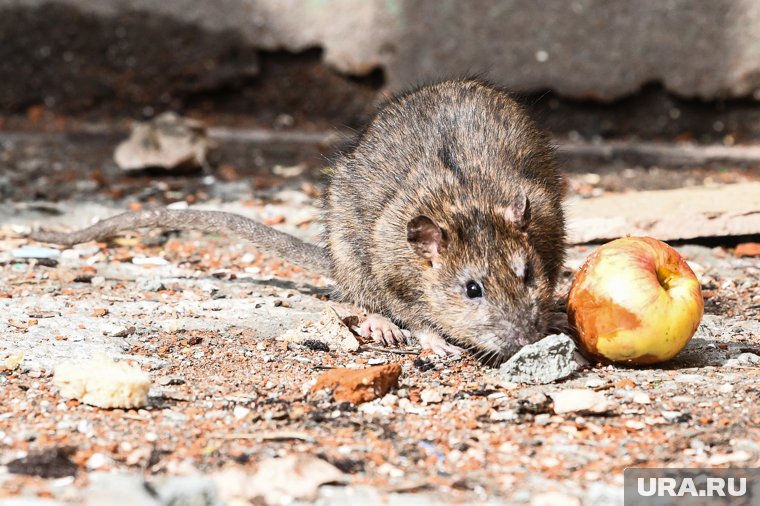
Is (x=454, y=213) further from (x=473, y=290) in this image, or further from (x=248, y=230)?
(x=248, y=230)

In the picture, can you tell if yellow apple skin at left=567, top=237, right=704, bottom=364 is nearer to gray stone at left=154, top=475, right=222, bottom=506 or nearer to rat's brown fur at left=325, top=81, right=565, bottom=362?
rat's brown fur at left=325, top=81, right=565, bottom=362

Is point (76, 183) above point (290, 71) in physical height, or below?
below

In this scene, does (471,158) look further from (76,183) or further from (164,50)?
(164,50)

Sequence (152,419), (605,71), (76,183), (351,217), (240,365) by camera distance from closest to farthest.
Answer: (152,419) → (240,365) → (351,217) → (76,183) → (605,71)

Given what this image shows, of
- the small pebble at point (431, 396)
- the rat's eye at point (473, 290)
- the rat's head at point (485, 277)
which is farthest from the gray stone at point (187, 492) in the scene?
the rat's eye at point (473, 290)

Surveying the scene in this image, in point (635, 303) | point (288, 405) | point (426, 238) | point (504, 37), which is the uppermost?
point (504, 37)

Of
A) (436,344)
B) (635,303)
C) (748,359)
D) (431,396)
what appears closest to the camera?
(431,396)

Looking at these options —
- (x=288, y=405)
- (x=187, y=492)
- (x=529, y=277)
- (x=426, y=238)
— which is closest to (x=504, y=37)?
(x=426, y=238)

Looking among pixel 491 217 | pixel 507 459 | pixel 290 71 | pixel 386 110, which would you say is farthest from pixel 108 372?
pixel 290 71
